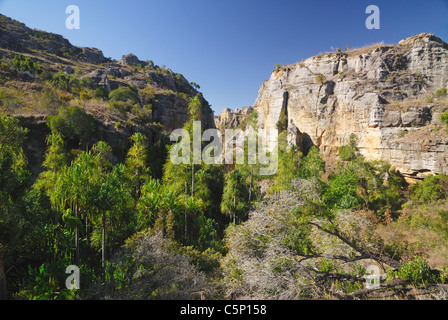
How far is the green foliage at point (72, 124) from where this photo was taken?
1797cm

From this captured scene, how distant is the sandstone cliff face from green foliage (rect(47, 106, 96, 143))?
86.1 ft

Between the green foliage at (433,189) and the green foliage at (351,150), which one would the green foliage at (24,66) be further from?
the green foliage at (433,189)

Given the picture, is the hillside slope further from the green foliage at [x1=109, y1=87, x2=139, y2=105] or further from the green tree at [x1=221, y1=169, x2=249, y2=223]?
the green tree at [x1=221, y1=169, x2=249, y2=223]

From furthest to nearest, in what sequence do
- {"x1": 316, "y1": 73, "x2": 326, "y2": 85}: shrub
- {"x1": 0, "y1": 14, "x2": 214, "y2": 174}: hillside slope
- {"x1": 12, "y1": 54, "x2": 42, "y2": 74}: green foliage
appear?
{"x1": 316, "y1": 73, "x2": 326, "y2": 85}: shrub → {"x1": 12, "y1": 54, "x2": 42, "y2": 74}: green foliage → {"x1": 0, "y1": 14, "x2": 214, "y2": 174}: hillside slope

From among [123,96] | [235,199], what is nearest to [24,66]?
[123,96]

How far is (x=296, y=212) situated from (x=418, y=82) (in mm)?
33889

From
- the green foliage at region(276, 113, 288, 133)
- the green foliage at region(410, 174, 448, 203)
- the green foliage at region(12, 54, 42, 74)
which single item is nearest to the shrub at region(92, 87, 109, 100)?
the green foliage at region(12, 54, 42, 74)

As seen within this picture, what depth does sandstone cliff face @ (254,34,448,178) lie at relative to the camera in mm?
21547

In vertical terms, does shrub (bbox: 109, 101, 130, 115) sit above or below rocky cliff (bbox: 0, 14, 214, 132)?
below

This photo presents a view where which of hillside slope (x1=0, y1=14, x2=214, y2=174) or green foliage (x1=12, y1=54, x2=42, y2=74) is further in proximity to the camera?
green foliage (x1=12, y1=54, x2=42, y2=74)

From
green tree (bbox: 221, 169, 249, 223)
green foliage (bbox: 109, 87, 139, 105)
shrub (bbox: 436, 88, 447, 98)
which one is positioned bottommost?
green tree (bbox: 221, 169, 249, 223)

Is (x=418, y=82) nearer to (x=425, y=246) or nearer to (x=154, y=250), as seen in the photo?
(x=425, y=246)

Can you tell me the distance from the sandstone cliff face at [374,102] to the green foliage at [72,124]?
26229 millimetres

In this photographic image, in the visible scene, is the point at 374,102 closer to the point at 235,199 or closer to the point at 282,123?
the point at 282,123
